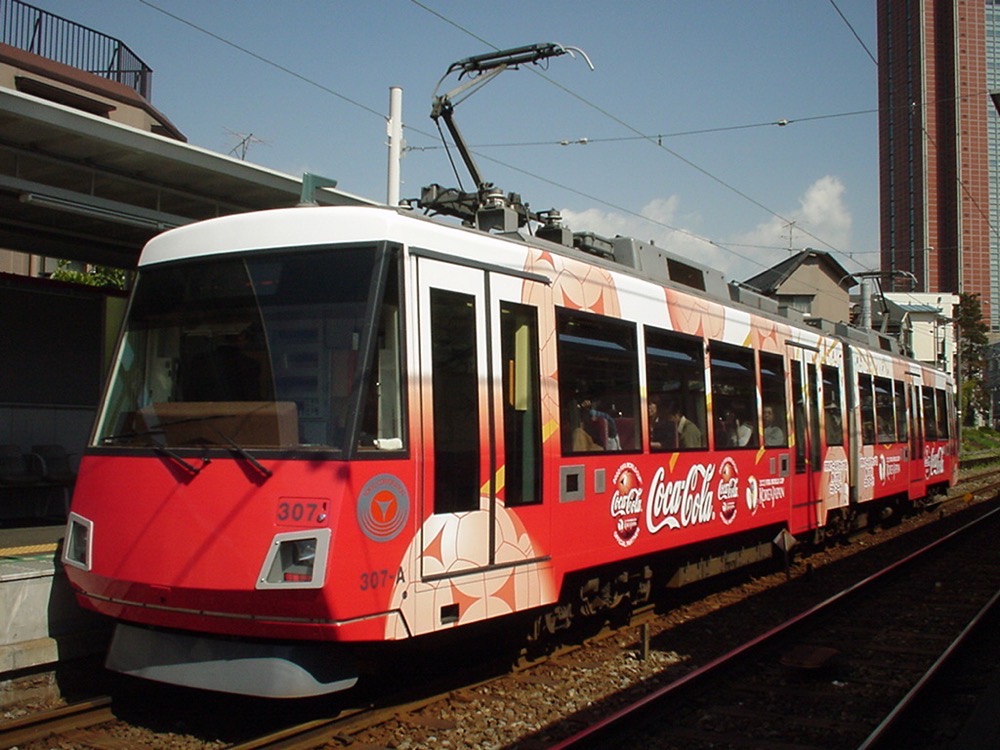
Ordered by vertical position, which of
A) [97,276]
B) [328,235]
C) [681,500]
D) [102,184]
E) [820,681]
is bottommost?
[820,681]

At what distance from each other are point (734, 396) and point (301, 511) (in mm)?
5898

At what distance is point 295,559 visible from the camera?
551 cm

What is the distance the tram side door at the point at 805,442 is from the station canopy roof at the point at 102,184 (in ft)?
18.3

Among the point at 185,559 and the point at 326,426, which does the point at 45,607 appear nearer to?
the point at 185,559

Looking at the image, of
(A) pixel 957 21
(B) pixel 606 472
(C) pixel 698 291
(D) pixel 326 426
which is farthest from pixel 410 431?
(A) pixel 957 21

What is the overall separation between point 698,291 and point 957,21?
415ft


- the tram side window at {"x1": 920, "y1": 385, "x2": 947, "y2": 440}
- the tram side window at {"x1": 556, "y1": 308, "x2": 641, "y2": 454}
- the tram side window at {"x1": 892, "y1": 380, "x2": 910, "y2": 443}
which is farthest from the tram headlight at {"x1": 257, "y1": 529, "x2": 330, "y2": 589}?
the tram side window at {"x1": 920, "y1": 385, "x2": 947, "y2": 440}

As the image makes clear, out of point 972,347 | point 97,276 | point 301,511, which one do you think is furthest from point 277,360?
point 972,347

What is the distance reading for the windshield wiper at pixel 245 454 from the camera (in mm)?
5609

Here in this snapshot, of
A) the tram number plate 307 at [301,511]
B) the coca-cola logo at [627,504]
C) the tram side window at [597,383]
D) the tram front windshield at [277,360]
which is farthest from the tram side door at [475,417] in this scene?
the coca-cola logo at [627,504]

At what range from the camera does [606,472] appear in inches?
310

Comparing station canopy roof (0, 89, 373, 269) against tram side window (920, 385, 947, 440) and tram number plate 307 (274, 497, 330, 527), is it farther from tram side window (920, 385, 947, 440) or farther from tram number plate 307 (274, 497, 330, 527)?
tram side window (920, 385, 947, 440)

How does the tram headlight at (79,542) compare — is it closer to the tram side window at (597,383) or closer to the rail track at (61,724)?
the rail track at (61,724)

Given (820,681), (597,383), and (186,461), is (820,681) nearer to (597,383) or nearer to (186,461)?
(597,383)
